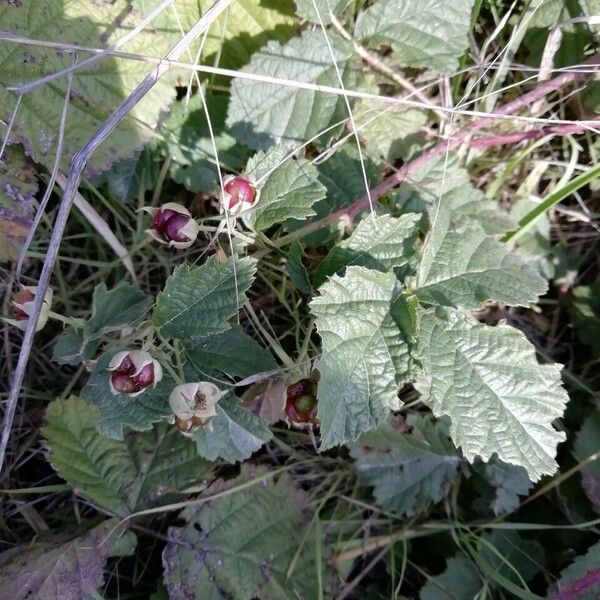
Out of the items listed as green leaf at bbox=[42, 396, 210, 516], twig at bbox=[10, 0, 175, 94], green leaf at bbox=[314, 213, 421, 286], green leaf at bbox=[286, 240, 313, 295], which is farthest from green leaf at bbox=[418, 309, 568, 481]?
twig at bbox=[10, 0, 175, 94]

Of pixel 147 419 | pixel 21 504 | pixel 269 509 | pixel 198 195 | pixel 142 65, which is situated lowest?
pixel 21 504

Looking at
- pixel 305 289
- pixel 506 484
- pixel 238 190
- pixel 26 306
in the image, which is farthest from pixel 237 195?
pixel 506 484

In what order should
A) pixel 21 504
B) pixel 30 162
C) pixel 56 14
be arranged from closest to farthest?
pixel 56 14
pixel 30 162
pixel 21 504

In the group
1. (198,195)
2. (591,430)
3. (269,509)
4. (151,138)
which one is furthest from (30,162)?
(591,430)

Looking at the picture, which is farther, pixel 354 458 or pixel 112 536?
pixel 354 458

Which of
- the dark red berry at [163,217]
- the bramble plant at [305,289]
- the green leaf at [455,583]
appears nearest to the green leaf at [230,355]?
the bramble plant at [305,289]

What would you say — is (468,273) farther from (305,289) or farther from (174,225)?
(174,225)

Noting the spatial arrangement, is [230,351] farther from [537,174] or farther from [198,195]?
[537,174]
